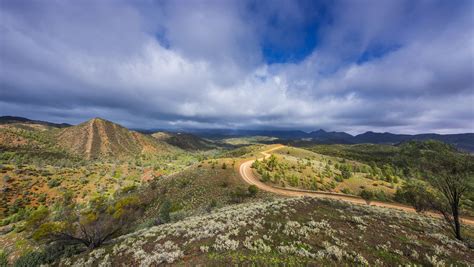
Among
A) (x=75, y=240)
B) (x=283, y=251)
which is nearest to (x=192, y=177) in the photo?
(x=75, y=240)

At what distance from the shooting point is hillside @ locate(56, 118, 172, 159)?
127 metres

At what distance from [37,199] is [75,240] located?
5586 centimetres

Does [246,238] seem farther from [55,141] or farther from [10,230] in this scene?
[55,141]

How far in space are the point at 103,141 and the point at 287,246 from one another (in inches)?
7017

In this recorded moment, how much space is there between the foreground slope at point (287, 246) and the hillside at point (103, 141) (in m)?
143

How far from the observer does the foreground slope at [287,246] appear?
22.4ft

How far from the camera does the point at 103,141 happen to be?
14300 centimetres

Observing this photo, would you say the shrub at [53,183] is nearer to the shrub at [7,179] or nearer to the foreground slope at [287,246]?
the shrub at [7,179]

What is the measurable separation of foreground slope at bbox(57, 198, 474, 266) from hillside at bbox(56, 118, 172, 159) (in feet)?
470

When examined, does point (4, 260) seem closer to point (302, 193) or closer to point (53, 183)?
point (302, 193)

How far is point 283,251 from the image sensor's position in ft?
23.7

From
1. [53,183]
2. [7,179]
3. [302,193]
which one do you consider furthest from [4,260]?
[7,179]

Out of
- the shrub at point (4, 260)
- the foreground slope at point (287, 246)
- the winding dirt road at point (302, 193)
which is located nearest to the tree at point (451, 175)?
the foreground slope at point (287, 246)

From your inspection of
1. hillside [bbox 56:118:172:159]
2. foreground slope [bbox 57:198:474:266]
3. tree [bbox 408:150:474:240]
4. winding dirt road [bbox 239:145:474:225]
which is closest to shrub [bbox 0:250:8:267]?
foreground slope [bbox 57:198:474:266]
